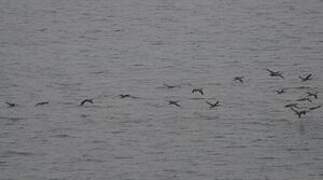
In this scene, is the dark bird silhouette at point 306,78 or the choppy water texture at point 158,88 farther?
the dark bird silhouette at point 306,78

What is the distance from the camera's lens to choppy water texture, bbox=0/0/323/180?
10.4 meters

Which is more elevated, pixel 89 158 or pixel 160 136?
pixel 160 136

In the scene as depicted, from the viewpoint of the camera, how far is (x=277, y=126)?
1169 centimetres

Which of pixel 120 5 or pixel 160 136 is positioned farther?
pixel 120 5

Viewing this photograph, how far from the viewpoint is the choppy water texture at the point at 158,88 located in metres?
10.4

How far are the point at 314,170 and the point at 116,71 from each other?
6181mm

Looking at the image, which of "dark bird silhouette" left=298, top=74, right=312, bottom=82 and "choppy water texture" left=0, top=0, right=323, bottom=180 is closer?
"choppy water texture" left=0, top=0, right=323, bottom=180

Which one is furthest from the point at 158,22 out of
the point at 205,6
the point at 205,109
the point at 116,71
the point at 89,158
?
the point at 89,158

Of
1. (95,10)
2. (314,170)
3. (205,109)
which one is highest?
(95,10)

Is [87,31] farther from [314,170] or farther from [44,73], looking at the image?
[314,170]

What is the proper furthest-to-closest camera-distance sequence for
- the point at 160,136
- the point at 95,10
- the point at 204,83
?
the point at 95,10 → the point at 204,83 → the point at 160,136

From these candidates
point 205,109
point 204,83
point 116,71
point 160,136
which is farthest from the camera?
point 116,71

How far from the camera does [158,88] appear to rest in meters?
13.9

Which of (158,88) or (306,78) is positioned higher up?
(306,78)
